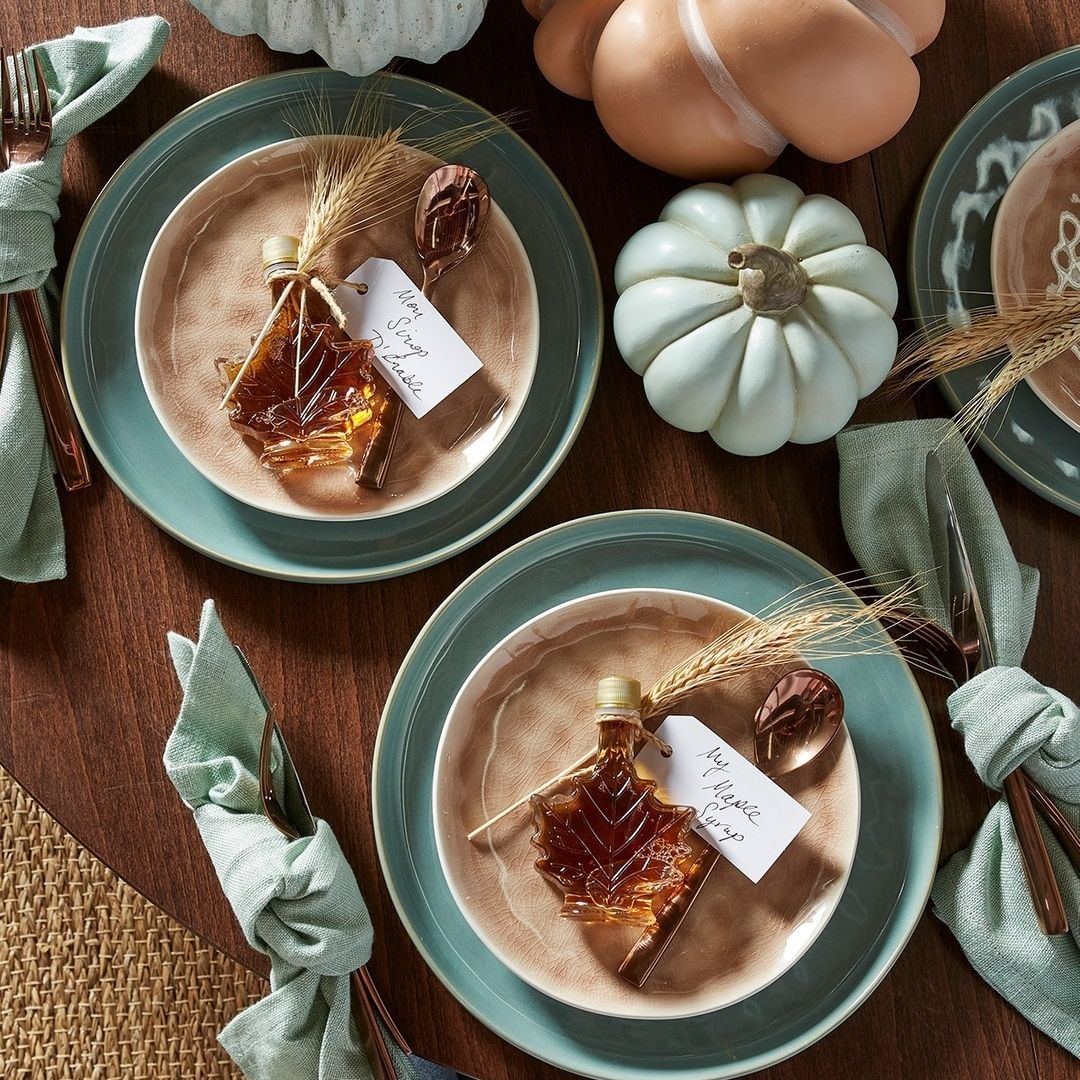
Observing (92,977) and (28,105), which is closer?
(28,105)

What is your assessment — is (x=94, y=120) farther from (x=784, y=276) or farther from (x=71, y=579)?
(x=784, y=276)

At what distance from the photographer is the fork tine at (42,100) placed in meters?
0.82

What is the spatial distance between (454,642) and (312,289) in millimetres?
296

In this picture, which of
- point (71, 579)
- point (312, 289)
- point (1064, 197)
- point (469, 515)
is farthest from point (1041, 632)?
point (71, 579)

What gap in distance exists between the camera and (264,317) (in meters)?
0.85

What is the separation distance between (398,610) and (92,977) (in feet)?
2.69

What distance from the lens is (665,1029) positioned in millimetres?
784

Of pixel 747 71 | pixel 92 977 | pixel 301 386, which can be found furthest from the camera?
pixel 92 977

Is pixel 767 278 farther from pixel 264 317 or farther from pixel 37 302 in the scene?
pixel 37 302

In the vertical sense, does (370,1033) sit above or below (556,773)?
below

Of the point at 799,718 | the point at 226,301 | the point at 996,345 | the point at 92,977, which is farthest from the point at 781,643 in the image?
the point at 92,977

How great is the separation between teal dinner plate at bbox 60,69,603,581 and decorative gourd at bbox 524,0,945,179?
0.10 meters

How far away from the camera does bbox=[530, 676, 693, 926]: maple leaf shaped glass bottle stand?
2.57 feet

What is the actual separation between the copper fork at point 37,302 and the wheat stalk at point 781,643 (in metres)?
0.43
